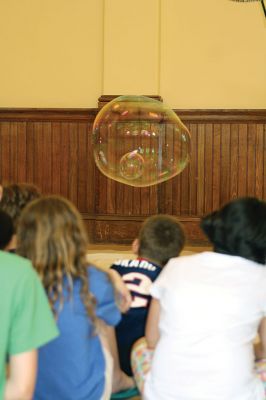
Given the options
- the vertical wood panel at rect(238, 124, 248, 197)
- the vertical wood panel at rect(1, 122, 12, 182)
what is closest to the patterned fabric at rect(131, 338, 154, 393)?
the vertical wood panel at rect(238, 124, 248, 197)

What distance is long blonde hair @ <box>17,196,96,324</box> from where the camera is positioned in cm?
187

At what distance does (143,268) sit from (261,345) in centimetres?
66

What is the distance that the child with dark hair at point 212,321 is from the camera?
189 cm

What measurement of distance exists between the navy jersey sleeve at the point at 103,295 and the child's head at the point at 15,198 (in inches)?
36.5

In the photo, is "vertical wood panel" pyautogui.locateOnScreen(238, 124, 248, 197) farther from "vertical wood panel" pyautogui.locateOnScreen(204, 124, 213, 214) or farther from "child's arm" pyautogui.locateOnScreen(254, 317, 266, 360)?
"child's arm" pyautogui.locateOnScreen(254, 317, 266, 360)

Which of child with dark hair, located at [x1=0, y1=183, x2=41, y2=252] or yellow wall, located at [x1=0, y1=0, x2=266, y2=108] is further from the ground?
yellow wall, located at [x1=0, y1=0, x2=266, y2=108]

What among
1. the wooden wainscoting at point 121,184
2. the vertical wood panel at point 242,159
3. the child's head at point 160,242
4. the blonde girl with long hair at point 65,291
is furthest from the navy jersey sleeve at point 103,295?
the vertical wood panel at point 242,159

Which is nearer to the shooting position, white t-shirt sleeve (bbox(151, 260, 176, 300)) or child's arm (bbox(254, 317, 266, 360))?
white t-shirt sleeve (bbox(151, 260, 176, 300))

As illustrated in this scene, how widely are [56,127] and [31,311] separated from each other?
713 centimetres

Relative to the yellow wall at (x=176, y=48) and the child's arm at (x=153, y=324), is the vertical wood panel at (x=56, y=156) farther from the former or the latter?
the child's arm at (x=153, y=324)

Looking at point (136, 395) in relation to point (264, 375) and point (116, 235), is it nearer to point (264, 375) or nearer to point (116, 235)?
point (264, 375)

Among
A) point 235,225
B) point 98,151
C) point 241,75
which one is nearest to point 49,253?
point 235,225

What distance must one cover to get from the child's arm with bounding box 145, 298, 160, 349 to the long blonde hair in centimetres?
30

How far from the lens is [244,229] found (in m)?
2.05
